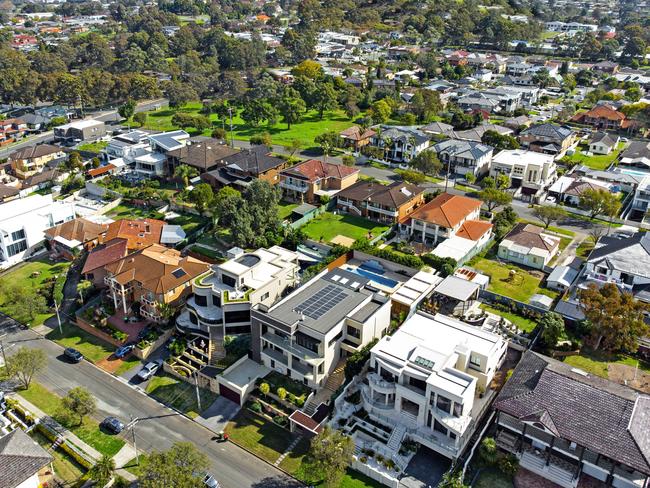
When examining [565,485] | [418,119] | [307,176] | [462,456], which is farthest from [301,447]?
[418,119]

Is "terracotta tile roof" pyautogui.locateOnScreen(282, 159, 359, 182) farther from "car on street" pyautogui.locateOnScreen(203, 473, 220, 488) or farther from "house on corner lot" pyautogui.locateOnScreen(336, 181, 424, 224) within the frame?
"car on street" pyautogui.locateOnScreen(203, 473, 220, 488)

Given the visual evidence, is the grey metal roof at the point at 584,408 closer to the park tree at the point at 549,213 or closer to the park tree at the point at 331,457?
the park tree at the point at 331,457

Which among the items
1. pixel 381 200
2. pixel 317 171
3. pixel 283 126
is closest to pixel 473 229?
pixel 381 200

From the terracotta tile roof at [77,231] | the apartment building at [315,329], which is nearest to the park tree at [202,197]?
the terracotta tile roof at [77,231]

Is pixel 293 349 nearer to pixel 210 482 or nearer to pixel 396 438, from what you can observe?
pixel 396 438

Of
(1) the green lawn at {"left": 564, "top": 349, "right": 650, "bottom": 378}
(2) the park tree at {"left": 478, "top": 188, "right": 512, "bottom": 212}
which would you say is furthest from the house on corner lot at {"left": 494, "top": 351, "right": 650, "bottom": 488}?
(2) the park tree at {"left": 478, "top": 188, "right": 512, "bottom": 212}
